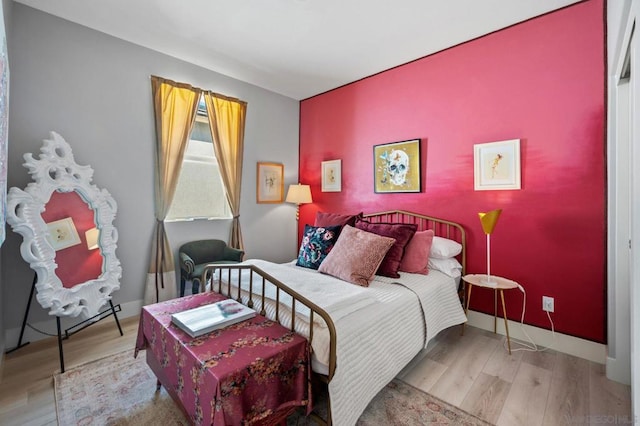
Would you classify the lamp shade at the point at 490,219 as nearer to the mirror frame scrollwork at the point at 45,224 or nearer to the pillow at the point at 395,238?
the pillow at the point at 395,238

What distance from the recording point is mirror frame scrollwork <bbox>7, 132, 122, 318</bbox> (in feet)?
6.78

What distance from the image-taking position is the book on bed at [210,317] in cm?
149

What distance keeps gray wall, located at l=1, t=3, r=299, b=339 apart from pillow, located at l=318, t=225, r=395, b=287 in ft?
6.20

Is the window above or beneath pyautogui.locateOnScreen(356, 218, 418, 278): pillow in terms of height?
above

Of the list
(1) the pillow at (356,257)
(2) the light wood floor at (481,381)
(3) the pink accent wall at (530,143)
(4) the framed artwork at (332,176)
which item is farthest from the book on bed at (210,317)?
(4) the framed artwork at (332,176)

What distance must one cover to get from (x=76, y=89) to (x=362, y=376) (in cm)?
332

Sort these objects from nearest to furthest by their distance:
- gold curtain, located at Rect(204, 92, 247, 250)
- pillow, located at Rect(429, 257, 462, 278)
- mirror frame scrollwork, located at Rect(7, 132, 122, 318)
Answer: mirror frame scrollwork, located at Rect(7, 132, 122, 318)
pillow, located at Rect(429, 257, 462, 278)
gold curtain, located at Rect(204, 92, 247, 250)

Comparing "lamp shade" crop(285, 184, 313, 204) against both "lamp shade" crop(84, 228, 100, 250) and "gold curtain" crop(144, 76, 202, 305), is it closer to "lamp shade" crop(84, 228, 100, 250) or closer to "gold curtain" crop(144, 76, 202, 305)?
"gold curtain" crop(144, 76, 202, 305)

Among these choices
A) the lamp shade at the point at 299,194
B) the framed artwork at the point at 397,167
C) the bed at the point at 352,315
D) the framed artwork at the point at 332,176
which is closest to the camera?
the bed at the point at 352,315

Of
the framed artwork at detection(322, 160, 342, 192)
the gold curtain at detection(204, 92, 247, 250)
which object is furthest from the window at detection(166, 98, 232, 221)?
the framed artwork at detection(322, 160, 342, 192)

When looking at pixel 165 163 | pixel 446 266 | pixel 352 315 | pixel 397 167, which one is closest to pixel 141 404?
pixel 352 315

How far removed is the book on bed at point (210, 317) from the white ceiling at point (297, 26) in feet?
7.61

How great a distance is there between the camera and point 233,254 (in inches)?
137

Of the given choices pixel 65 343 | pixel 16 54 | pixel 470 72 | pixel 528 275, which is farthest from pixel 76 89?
pixel 528 275
